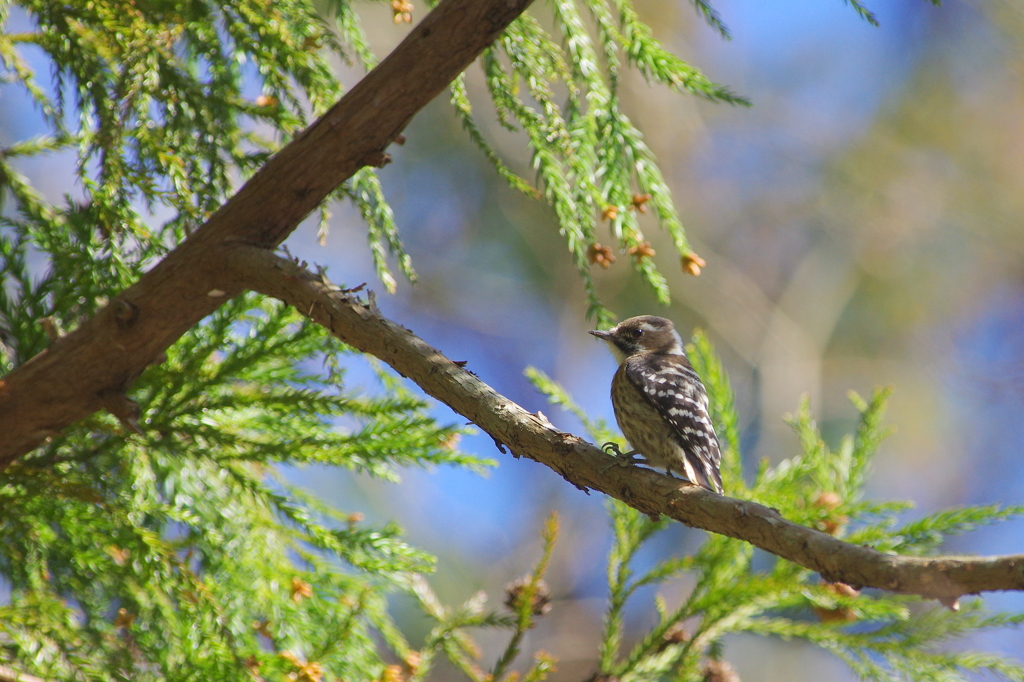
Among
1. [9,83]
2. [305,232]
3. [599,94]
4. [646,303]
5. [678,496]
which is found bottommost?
[678,496]

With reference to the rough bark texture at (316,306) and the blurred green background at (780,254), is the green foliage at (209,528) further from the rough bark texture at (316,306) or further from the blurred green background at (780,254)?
the blurred green background at (780,254)

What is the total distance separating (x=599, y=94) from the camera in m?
2.28

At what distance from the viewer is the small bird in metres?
2.84

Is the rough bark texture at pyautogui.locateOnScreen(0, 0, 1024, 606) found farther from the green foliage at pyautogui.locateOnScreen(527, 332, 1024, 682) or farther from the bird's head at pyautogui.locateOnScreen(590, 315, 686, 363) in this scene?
the bird's head at pyautogui.locateOnScreen(590, 315, 686, 363)

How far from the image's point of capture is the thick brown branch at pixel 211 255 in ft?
6.31

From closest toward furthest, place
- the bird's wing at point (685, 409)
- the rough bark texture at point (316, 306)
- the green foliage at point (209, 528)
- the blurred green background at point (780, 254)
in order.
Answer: the rough bark texture at point (316, 306), the green foliage at point (209, 528), the bird's wing at point (685, 409), the blurred green background at point (780, 254)

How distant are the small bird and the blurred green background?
3.75 metres

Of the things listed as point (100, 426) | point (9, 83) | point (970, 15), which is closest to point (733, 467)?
point (100, 426)

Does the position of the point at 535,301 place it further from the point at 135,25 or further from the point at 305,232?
the point at 135,25

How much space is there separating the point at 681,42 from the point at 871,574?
22.9 ft

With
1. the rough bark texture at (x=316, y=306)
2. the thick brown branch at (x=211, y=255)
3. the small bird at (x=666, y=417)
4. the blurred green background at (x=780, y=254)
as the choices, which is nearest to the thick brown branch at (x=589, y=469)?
the rough bark texture at (x=316, y=306)

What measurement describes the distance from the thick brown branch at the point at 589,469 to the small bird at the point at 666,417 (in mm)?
883

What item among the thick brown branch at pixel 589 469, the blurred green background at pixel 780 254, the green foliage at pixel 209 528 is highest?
the blurred green background at pixel 780 254

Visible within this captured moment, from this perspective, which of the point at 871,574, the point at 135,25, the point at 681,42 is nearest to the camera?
the point at 871,574
